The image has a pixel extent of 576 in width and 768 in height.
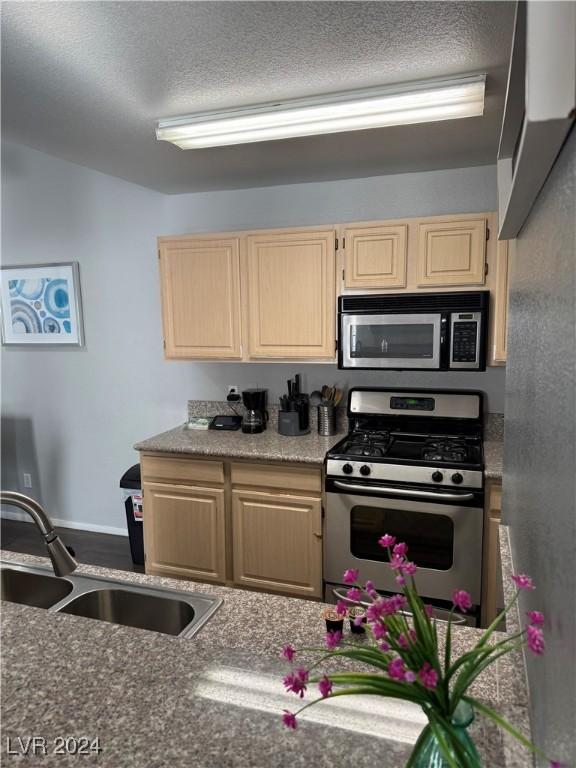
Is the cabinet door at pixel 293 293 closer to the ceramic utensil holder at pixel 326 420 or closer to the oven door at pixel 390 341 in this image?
the oven door at pixel 390 341

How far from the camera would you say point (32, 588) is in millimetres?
1514

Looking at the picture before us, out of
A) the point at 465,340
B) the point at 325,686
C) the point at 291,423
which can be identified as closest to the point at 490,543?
the point at 465,340

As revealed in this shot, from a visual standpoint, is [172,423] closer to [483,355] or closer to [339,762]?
[483,355]

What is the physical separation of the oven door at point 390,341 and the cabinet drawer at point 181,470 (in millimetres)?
930

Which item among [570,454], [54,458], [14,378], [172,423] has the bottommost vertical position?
[54,458]

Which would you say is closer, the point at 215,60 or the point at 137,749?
the point at 137,749

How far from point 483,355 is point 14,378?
3682 mm

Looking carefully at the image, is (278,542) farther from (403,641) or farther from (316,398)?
(403,641)

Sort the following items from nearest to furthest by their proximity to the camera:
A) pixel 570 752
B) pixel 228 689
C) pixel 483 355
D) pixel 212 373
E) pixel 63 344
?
pixel 570 752, pixel 228 689, pixel 483 355, pixel 212 373, pixel 63 344

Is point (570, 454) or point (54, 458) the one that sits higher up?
point (570, 454)

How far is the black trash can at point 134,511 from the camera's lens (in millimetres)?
3410

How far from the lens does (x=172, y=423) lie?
375cm

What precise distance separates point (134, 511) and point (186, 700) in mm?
2689

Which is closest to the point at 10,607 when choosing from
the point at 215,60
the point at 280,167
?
the point at 215,60
